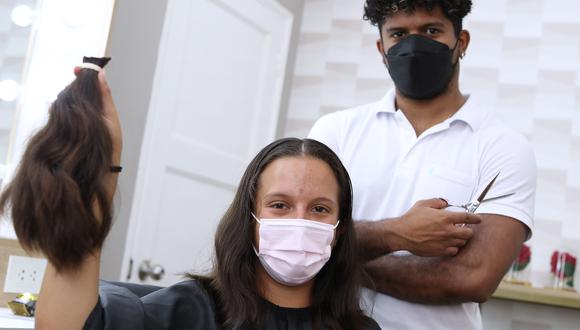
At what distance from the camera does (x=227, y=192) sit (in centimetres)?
390

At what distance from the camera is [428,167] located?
1.86 meters

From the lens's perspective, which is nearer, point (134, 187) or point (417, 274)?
point (417, 274)

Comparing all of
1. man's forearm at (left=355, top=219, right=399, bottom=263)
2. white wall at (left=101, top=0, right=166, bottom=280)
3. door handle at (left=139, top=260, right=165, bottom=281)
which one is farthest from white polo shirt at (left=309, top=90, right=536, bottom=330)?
door handle at (left=139, top=260, right=165, bottom=281)

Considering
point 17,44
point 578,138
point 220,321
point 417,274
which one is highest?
point 578,138

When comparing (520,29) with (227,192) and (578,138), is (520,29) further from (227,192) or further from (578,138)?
(227,192)

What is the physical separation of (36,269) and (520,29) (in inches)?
117

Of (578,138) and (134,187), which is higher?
(578,138)

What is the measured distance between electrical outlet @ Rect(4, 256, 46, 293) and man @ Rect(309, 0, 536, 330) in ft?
3.66

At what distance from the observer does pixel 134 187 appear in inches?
126

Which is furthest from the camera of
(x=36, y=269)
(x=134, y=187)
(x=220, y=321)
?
(x=134, y=187)

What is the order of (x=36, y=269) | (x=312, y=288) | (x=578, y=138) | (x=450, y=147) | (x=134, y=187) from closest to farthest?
(x=312, y=288), (x=450, y=147), (x=36, y=269), (x=134, y=187), (x=578, y=138)

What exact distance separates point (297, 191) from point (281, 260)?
16cm

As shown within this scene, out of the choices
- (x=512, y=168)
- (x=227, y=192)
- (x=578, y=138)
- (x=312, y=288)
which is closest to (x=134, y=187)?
(x=227, y=192)

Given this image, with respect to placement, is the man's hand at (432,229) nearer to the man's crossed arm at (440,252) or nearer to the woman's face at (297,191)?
the man's crossed arm at (440,252)
